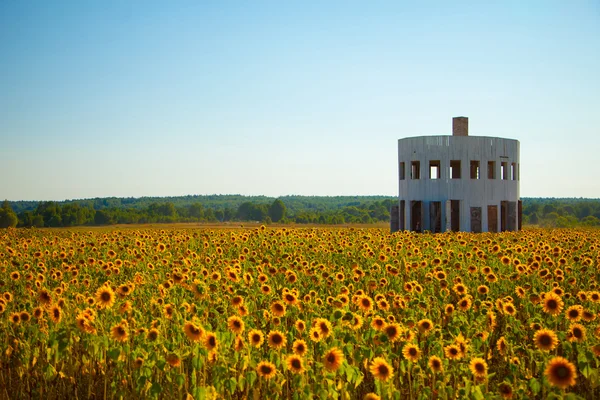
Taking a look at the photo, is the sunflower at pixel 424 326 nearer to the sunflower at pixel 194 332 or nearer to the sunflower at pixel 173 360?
the sunflower at pixel 194 332

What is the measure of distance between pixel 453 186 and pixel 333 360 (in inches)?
1066

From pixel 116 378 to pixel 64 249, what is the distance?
31.6 feet

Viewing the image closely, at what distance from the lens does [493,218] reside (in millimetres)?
32250

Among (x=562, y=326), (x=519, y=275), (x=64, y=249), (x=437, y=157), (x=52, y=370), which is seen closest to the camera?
(x=52, y=370)

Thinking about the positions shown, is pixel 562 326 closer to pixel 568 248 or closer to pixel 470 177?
pixel 568 248

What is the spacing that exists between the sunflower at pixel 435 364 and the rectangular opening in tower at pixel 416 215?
26242 mm

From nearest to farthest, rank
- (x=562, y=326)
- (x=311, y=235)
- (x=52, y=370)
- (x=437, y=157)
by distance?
(x=52, y=370), (x=562, y=326), (x=311, y=235), (x=437, y=157)

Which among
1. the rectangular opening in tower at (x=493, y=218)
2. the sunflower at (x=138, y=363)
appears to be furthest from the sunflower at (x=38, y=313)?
the rectangular opening in tower at (x=493, y=218)

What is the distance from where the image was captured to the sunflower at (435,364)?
19.6 ft

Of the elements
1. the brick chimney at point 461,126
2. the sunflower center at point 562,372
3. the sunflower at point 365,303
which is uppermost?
the brick chimney at point 461,126

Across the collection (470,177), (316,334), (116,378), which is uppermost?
(470,177)

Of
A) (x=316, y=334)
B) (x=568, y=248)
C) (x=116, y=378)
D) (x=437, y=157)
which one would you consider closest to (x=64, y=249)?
(x=116, y=378)

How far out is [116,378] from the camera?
21.8 feet

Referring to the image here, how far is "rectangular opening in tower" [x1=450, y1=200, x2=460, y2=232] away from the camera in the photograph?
3161 cm
